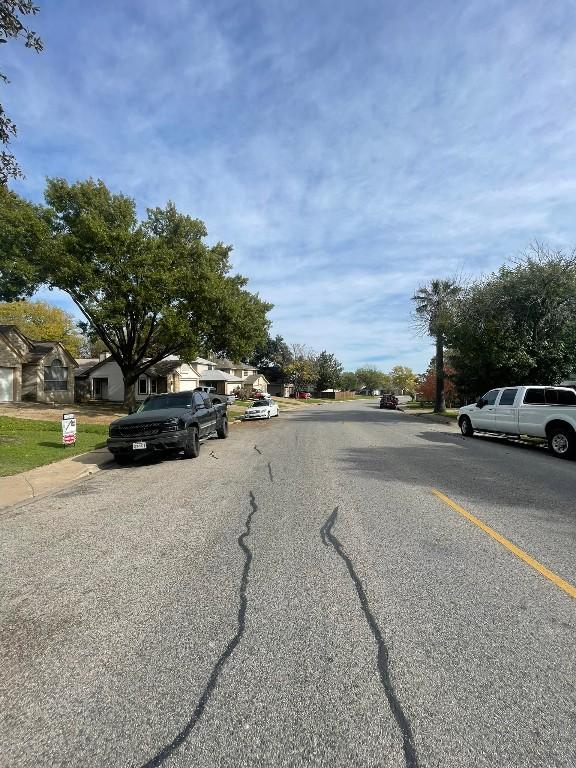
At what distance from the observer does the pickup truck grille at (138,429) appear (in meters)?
11.2

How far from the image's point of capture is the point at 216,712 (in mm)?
2500

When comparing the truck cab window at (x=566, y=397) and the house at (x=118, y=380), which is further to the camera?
the house at (x=118, y=380)

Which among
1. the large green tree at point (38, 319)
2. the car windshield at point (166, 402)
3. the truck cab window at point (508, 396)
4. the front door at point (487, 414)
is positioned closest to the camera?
the car windshield at point (166, 402)

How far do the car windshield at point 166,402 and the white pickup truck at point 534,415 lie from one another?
33.7ft

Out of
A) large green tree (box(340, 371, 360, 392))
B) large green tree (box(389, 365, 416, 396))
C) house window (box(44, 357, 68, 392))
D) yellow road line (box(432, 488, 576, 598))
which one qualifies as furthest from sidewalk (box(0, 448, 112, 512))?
large green tree (box(389, 365, 416, 396))

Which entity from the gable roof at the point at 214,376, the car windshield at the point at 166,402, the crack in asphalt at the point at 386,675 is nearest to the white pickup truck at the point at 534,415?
the car windshield at the point at 166,402

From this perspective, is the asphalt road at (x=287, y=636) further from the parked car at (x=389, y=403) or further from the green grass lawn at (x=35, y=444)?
the parked car at (x=389, y=403)

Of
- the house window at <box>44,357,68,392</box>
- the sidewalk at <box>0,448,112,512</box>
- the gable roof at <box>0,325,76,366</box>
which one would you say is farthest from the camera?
the house window at <box>44,357,68,392</box>

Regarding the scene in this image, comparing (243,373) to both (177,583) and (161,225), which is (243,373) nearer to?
(161,225)

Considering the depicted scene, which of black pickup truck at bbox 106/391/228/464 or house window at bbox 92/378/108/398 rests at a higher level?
house window at bbox 92/378/108/398

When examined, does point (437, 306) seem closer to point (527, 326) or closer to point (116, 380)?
point (527, 326)

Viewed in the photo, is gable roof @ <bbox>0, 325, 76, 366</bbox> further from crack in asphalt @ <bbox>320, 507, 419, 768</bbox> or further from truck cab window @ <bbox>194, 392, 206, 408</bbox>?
crack in asphalt @ <bbox>320, 507, 419, 768</bbox>

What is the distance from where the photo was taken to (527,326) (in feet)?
81.5

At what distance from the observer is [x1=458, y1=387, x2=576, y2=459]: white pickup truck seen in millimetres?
12766
